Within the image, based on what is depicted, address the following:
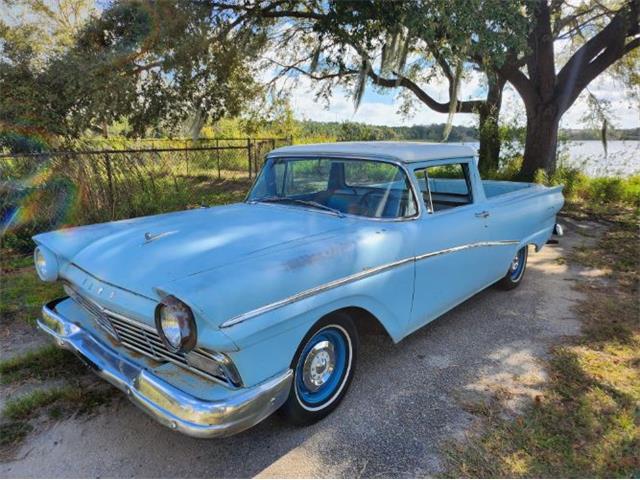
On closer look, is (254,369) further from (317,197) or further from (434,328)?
(434,328)

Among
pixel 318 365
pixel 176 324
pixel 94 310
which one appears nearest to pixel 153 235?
pixel 94 310

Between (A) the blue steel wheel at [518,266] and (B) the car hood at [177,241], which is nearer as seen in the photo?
(B) the car hood at [177,241]

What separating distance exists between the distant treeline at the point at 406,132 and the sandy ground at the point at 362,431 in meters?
6.02

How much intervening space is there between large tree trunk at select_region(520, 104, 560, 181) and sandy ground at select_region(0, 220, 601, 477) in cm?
753

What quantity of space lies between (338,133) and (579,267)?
11.7m

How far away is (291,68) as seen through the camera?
39.3 ft

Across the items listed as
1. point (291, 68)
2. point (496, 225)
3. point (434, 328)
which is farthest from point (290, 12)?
point (434, 328)

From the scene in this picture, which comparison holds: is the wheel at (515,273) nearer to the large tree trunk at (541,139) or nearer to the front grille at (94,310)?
the front grille at (94,310)

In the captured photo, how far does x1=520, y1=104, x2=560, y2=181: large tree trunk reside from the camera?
9.84m

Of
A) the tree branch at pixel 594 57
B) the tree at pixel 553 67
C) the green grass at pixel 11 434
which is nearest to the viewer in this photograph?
the green grass at pixel 11 434

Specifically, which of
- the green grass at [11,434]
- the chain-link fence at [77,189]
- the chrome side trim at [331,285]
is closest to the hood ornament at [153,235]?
the chrome side trim at [331,285]

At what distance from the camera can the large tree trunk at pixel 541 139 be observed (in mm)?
9844

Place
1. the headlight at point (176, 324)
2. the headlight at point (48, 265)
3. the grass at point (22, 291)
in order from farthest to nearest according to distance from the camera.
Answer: the grass at point (22, 291) < the headlight at point (48, 265) < the headlight at point (176, 324)

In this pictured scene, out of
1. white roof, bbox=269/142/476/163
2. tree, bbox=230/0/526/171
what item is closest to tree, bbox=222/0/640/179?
tree, bbox=230/0/526/171
